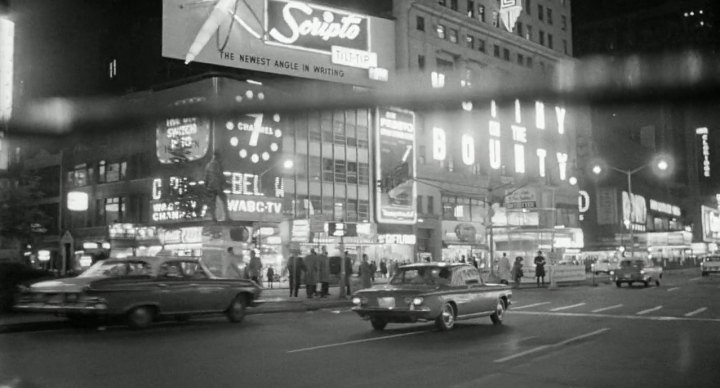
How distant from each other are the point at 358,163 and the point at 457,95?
53.1 meters

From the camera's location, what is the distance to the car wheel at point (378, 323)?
16205mm

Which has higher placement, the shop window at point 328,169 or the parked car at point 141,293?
the shop window at point 328,169

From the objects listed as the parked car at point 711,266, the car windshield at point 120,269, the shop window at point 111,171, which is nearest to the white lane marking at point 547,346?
the car windshield at point 120,269

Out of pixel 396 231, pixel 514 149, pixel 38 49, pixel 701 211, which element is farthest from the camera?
pixel 701 211

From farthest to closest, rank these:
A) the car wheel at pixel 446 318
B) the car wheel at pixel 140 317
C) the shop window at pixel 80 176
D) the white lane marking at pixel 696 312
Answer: the shop window at pixel 80 176, the white lane marking at pixel 696 312, the car wheel at pixel 140 317, the car wheel at pixel 446 318

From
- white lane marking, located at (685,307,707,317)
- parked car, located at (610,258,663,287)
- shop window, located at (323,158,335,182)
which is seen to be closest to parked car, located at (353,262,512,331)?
white lane marking, located at (685,307,707,317)

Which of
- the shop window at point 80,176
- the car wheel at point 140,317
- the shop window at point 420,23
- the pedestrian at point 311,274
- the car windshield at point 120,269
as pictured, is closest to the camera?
the car wheel at point 140,317

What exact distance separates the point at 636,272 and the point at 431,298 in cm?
2646

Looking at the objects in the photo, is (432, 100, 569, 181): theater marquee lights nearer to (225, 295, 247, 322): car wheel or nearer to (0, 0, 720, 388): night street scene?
(0, 0, 720, 388): night street scene

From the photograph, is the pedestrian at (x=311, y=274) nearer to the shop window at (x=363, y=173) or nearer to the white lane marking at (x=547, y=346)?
the white lane marking at (x=547, y=346)

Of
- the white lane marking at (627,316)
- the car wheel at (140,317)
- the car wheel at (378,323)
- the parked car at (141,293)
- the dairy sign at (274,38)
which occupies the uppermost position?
the dairy sign at (274,38)

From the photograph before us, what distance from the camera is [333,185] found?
5541 centimetres

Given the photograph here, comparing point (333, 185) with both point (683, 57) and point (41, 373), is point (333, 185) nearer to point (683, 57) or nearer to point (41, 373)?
point (41, 373)

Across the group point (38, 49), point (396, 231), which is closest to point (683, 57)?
point (38, 49)
